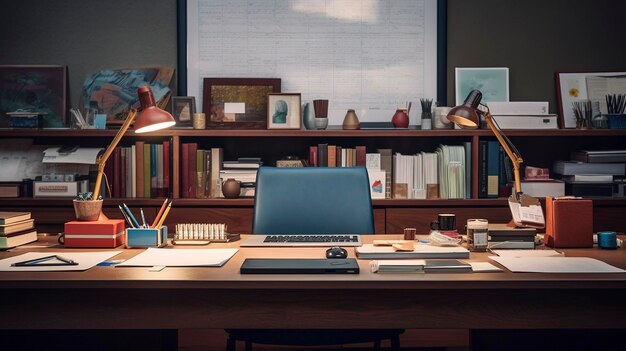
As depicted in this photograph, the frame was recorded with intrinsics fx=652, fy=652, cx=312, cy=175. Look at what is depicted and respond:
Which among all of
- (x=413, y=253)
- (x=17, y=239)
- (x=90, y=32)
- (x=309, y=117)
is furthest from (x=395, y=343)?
(x=90, y=32)

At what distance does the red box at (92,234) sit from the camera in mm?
2111

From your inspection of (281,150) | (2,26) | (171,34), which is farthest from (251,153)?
(2,26)

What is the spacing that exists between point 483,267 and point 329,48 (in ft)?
7.20

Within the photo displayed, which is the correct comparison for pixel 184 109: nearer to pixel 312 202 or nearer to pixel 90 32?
pixel 90 32

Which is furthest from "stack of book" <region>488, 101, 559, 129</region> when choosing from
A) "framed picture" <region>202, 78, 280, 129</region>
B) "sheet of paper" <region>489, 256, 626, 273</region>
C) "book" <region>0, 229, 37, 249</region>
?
"book" <region>0, 229, 37, 249</region>

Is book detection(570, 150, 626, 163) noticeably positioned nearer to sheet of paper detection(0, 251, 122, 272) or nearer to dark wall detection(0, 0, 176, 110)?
dark wall detection(0, 0, 176, 110)

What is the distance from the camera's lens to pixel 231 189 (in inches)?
132

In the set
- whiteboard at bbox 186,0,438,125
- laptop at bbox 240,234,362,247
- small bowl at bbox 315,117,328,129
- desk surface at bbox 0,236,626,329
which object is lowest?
desk surface at bbox 0,236,626,329

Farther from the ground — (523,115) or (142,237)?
(523,115)

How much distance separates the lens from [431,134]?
3.40 meters

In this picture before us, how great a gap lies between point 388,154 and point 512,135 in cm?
67

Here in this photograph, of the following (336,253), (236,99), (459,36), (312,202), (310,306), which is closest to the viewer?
(310,306)

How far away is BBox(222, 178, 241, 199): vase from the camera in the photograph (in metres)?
3.36

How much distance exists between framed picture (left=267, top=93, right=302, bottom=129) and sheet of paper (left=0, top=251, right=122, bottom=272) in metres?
1.60
